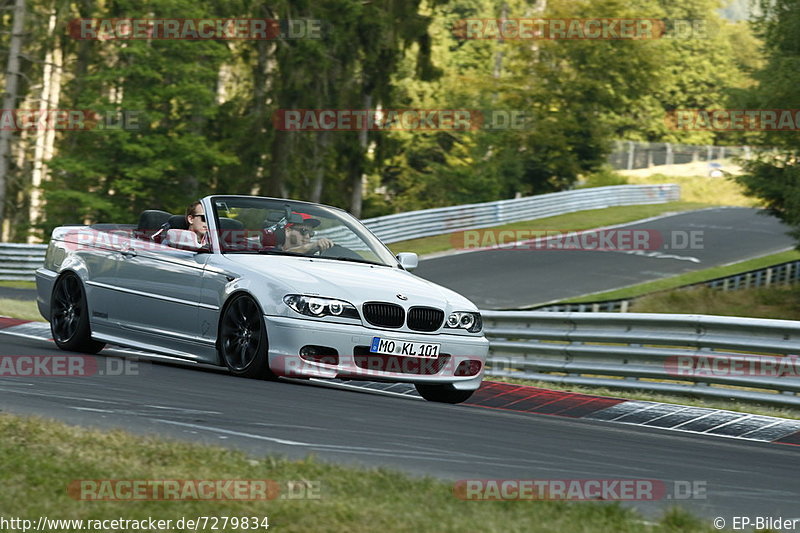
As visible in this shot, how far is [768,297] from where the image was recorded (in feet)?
98.5

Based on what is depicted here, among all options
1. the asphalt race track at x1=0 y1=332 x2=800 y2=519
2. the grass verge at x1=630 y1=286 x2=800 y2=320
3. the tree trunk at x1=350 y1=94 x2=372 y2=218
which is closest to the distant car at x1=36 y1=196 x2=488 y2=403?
the asphalt race track at x1=0 y1=332 x2=800 y2=519

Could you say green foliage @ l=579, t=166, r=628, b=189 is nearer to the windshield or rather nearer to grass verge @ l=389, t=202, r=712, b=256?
grass verge @ l=389, t=202, r=712, b=256

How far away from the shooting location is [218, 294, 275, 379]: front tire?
9266 mm

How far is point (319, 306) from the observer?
919 centimetres

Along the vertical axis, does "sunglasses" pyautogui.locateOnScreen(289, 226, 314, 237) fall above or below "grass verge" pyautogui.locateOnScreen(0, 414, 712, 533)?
above

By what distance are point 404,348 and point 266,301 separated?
3.55 feet

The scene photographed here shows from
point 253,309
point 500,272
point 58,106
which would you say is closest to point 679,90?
point 58,106

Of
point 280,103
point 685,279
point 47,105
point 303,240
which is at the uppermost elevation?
point 280,103

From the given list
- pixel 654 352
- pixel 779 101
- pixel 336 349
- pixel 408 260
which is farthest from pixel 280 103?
pixel 336 349

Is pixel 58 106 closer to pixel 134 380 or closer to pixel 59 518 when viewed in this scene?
pixel 134 380

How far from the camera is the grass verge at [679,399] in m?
10.5

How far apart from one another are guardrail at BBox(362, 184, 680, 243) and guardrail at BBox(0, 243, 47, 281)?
9694 mm

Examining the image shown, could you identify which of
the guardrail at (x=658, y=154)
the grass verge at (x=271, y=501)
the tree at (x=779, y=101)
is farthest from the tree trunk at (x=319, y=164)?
the grass verge at (x=271, y=501)

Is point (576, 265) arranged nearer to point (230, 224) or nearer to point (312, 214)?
point (312, 214)
